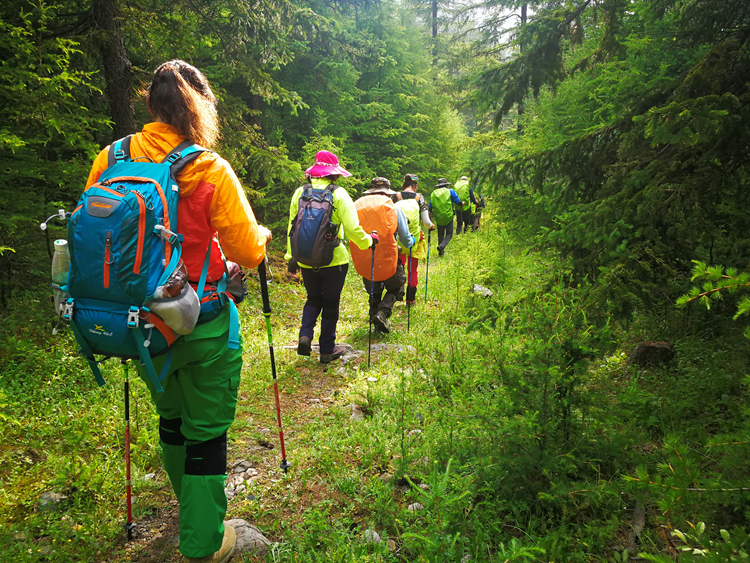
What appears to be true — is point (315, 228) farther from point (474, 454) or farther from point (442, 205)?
point (442, 205)

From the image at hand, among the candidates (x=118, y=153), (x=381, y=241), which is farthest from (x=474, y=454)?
(x=381, y=241)

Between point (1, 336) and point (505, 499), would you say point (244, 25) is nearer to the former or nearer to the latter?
point (1, 336)

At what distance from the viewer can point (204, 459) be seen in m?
2.39

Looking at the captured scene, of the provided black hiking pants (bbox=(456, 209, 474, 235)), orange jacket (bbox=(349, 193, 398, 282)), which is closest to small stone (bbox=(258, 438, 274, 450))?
orange jacket (bbox=(349, 193, 398, 282))

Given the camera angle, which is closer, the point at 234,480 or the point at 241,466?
the point at 234,480

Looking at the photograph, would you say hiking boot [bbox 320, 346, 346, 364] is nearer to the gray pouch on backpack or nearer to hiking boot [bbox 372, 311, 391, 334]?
hiking boot [bbox 372, 311, 391, 334]

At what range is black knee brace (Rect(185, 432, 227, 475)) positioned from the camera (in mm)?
2377

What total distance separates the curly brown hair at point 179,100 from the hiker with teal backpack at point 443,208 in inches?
415

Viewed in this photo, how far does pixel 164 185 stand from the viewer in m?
2.14

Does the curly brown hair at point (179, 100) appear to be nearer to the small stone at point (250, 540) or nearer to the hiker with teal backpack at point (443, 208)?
the small stone at point (250, 540)

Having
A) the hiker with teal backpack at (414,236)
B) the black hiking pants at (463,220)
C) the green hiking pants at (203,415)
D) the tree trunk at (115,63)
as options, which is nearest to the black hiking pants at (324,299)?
the hiker with teal backpack at (414,236)

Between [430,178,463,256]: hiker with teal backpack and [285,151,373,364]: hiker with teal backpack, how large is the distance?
298 inches

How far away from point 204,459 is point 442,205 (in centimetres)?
1134

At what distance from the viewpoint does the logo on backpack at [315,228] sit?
200 inches
